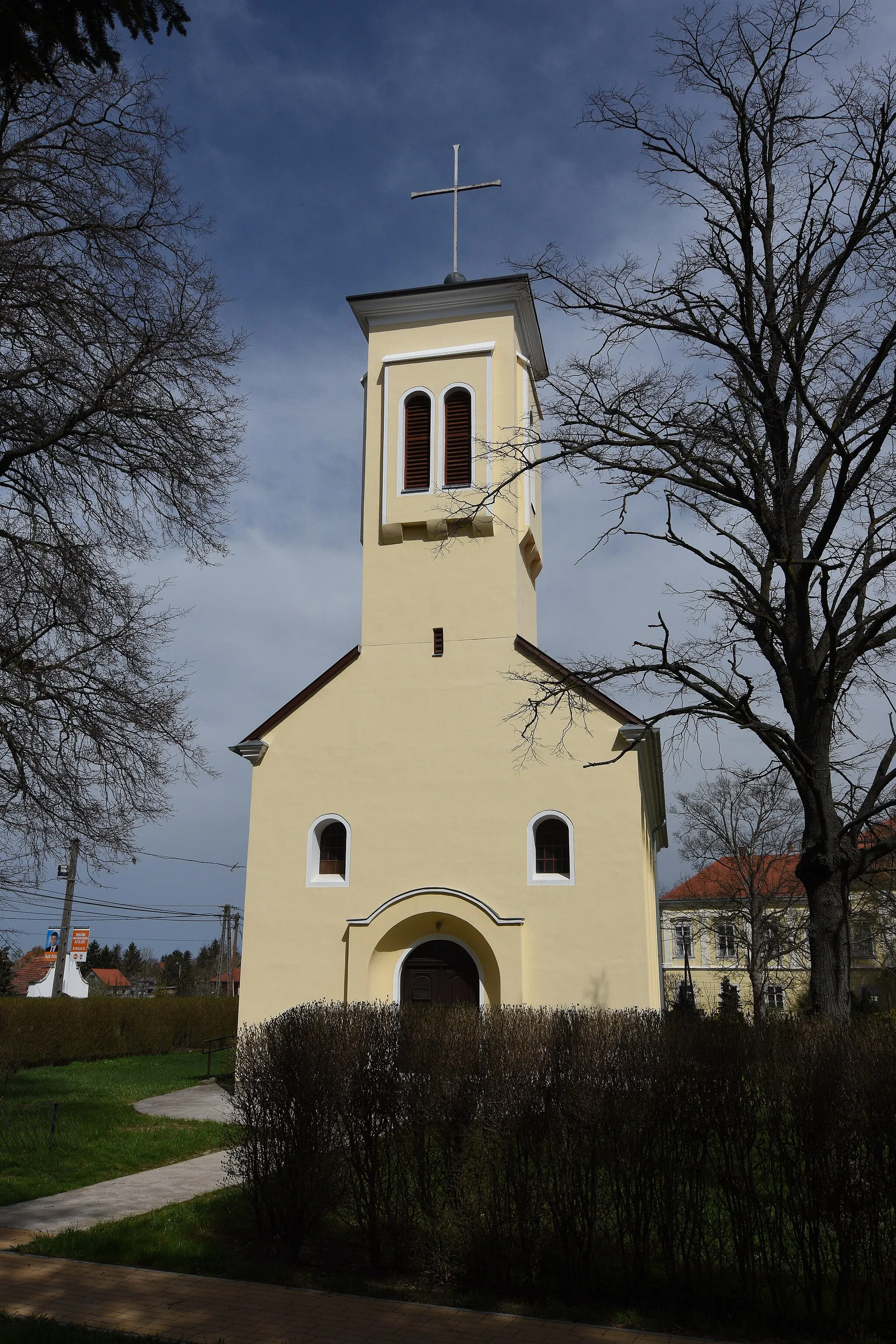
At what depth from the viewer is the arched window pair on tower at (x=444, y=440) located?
69.4ft

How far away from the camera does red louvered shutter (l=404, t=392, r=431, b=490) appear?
21234 mm

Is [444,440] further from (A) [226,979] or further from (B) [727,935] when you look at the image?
(A) [226,979]

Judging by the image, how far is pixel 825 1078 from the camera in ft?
22.7

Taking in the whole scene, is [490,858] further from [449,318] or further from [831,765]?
[449,318]

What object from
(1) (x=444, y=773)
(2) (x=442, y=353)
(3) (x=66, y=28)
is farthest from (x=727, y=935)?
(3) (x=66, y=28)

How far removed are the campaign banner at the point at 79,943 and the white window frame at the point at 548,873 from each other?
121 ft

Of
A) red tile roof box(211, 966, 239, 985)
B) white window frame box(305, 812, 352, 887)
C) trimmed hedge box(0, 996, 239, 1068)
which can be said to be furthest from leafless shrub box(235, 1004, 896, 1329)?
red tile roof box(211, 966, 239, 985)

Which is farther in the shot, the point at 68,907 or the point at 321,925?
the point at 68,907

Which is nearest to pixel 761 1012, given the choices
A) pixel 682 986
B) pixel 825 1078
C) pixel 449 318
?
pixel 825 1078

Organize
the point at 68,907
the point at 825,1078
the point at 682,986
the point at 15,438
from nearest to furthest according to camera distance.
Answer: the point at 825,1078 < the point at 15,438 < the point at 68,907 < the point at 682,986

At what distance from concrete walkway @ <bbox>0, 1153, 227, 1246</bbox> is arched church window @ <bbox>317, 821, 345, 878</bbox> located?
7050 mm

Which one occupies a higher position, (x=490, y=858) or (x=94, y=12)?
(x=94, y=12)

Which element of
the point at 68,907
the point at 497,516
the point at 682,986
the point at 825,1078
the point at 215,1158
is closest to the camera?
the point at 825,1078

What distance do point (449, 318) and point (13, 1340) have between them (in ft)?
64.5
